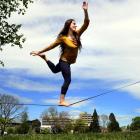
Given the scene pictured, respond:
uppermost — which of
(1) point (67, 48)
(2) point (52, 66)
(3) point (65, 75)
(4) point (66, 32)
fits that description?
(4) point (66, 32)

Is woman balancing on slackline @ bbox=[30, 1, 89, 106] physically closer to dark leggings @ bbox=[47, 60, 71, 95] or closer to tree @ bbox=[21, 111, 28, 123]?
dark leggings @ bbox=[47, 60, 71, 95]

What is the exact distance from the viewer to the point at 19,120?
116938mm

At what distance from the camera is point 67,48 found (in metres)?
14.6

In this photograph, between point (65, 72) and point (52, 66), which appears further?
point (52, 66)

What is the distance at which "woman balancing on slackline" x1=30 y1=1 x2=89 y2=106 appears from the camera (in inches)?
571

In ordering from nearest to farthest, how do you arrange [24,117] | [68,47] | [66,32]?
[68,47] → [66,32] → [24,117]

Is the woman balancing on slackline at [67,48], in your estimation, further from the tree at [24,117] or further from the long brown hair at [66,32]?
the tree at [24,117]

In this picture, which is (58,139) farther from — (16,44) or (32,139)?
(16,44)

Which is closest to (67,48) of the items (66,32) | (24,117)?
(66,32)

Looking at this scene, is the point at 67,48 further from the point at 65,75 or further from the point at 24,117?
the point at 24,117

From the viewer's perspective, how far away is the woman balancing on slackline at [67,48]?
14.5 metres

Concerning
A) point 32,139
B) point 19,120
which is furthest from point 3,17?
point 19,120

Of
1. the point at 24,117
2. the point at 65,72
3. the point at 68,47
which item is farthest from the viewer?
the point at 24,117

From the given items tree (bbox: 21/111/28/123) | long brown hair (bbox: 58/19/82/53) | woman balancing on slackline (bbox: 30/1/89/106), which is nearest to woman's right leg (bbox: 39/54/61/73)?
woman balancing on slackline (bbox: 30/1/89/106)
